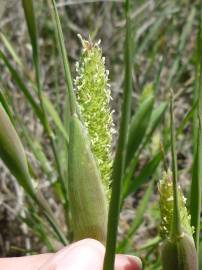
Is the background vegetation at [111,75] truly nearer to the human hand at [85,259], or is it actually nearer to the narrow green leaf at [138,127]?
the narrow green leaf at [138,127]

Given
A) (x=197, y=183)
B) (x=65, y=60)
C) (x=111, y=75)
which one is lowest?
(x=111, y=75)

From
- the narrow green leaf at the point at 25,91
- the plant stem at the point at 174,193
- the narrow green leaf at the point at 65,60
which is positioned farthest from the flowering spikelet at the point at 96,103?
the narrow green leaf at the point at 25,91

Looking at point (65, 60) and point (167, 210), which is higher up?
point (65, 60)

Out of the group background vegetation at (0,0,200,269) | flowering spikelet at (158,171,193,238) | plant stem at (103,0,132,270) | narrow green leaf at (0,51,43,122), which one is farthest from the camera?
background vegetation at (0,0,200,269)

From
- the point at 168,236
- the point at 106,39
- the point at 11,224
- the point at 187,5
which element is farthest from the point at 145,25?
the point at 168,236

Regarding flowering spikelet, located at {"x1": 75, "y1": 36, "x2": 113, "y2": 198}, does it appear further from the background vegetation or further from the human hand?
the background vegetation

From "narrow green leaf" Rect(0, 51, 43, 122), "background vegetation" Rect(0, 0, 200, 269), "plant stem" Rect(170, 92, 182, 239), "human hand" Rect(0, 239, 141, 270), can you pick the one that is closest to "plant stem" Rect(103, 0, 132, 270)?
"plant stem" Rect(170, 92, 182, 239)

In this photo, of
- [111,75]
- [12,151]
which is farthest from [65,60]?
[111,75]

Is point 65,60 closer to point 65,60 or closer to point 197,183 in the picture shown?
point 65,60

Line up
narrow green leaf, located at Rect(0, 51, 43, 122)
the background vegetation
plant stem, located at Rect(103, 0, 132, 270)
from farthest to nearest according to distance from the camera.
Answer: the background vegetation
narrow green leaf, located at Rect(0, 51, 43, 122)
plant stem, located at Rect(103, 0, 132, 270)

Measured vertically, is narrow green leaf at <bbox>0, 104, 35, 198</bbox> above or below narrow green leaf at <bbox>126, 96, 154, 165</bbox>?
above
